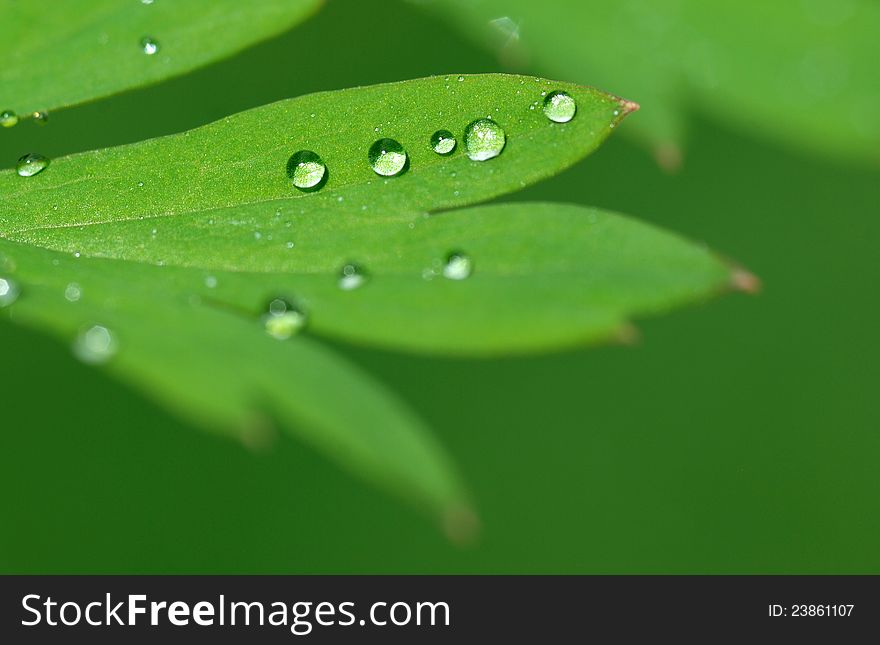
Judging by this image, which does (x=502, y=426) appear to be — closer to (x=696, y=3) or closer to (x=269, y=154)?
(x=696, y=3)

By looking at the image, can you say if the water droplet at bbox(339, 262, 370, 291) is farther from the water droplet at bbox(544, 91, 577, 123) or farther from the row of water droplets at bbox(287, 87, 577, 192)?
the water droplet at bbox(544, 91, 577, 123)

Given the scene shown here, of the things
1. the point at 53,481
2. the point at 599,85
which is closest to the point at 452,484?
the point at 599,85

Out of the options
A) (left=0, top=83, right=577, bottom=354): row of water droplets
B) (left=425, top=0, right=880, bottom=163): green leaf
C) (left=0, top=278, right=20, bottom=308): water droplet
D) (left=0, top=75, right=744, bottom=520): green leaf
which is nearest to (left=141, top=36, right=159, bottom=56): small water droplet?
(left=0, top=83, right=577, bottom=354): row of water droplets

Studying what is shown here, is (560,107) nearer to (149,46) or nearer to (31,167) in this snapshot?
(149,46)

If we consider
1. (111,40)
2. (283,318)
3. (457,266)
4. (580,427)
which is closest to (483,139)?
(457,266)

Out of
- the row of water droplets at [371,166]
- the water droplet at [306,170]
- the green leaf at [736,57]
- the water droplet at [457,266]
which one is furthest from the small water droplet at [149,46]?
the green leaf at [736,57]

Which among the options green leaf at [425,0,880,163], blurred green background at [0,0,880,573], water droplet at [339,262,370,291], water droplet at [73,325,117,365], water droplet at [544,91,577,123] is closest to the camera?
water droplet at [544,91,577,123]
